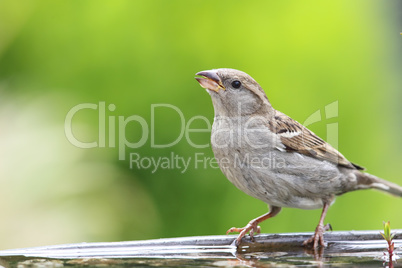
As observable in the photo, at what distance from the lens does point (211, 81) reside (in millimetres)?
3207

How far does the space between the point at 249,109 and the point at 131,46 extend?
46.2 inches

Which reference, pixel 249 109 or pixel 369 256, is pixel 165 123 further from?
pixel 369 256

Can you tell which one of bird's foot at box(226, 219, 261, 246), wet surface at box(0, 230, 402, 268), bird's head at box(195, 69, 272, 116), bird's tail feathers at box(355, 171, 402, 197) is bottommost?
wet surface at box(0, 230, 402, 268)

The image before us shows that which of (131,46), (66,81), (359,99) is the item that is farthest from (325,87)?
(66,81)

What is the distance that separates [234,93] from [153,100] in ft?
2.95

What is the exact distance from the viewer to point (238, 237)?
2789 millimetres

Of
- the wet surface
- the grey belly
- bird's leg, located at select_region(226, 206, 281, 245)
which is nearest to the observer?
the wet surface

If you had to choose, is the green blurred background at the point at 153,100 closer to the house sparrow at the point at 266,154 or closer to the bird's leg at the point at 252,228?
the bird's leg at the point at 252,228

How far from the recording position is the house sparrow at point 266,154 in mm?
3127

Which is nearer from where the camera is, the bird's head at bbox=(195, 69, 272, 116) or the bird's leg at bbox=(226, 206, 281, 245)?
the bird's leg at bbox=(226, 206, 281, 245)

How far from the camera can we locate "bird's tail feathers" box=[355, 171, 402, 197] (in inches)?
143

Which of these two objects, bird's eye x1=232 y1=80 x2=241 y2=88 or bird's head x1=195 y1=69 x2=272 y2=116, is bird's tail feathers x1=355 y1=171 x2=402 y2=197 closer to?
bird's head x1=195 y1=69 x2=272 y2=116

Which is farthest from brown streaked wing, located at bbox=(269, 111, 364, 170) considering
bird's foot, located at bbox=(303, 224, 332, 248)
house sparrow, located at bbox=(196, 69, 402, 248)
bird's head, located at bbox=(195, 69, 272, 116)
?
bird's foot, located at bbox=(303, 224, 332, 248)

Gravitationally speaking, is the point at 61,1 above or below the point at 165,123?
above
